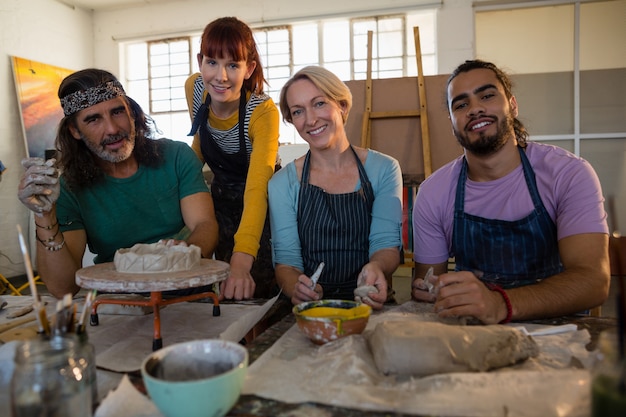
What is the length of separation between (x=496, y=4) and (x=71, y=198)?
5233 millimetres

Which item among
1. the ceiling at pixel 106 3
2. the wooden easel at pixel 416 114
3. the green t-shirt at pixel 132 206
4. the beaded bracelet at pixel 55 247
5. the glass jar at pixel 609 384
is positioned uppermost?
the ceiling at pixel 106 3

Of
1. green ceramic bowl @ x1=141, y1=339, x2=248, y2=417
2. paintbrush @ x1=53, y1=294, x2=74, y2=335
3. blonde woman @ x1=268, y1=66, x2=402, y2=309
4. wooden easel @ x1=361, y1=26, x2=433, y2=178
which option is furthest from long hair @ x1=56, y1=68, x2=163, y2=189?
wooden easel @ x1=361, y1=26, x2=433, y2=178

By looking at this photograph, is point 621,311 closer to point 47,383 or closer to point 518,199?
point 47,383

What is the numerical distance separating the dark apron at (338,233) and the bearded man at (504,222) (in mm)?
215

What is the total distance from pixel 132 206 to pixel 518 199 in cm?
144

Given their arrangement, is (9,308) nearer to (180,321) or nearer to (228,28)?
(180,321)

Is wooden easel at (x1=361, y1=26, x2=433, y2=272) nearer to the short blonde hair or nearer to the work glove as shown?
the short blonde hair

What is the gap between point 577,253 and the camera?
135 cm

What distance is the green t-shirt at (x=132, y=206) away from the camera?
1685 millimetres

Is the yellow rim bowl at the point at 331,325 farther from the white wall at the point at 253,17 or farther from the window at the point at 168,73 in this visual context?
the window at the point at 168,73

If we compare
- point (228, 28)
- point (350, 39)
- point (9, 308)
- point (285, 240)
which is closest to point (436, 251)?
point (285, 240)

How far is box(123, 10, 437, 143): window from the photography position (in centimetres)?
554

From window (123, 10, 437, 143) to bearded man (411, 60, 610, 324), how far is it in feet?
12.8

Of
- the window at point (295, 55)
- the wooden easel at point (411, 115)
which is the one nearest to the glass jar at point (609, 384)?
the wooden easel at point (411, 115)
